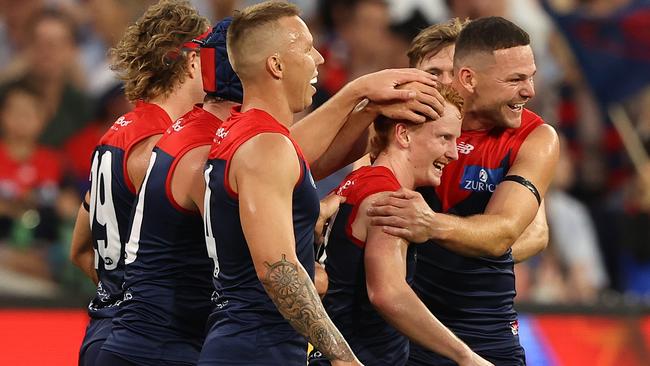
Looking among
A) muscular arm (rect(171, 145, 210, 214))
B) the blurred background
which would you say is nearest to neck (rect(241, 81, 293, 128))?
muscular arm (rect(171, 145, 210, 214))

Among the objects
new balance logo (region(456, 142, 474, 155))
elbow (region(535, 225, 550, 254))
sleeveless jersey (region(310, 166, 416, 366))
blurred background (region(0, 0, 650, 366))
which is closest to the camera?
sleeveless jersey (region(310, 166, 416, 366))

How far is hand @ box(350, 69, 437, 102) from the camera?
4.82 m

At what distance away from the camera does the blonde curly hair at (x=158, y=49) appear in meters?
5.20

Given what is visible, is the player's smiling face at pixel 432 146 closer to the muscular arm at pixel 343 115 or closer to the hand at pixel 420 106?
the hand at pixel 420 106

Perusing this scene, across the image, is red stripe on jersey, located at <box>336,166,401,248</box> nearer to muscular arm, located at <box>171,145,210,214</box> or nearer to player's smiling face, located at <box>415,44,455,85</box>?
muscular arm, located at <box>171,145,210,214</box>

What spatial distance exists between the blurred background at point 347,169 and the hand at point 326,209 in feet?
11.2

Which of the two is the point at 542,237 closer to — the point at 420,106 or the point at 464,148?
the point at 464,148

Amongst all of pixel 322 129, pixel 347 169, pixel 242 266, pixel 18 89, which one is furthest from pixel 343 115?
pixel 18 89

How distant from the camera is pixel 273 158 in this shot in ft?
13.3

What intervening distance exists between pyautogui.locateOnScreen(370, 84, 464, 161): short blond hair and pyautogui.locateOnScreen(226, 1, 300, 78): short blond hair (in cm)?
74

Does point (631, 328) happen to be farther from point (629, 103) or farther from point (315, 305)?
point (315, 305)

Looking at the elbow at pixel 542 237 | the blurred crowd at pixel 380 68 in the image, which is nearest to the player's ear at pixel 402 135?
the elbow at pixel 542 237

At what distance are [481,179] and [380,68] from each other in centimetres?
510

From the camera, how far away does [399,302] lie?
4.46 meters
